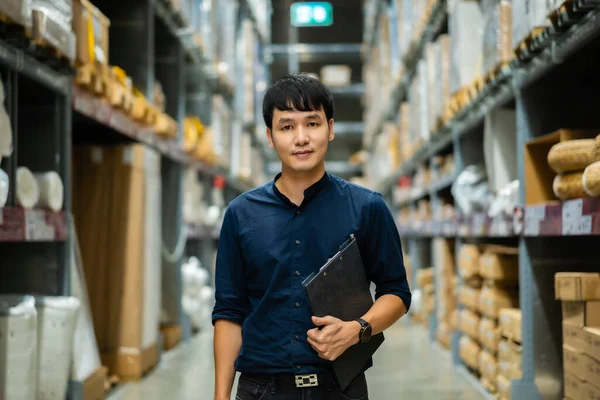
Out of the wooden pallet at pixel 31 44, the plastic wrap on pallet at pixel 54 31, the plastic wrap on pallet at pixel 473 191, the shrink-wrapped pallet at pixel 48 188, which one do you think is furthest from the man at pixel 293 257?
the plastic wrap on pallet at pixel 473 191

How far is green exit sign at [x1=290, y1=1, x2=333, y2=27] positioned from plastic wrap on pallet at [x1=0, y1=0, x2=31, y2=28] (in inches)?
586

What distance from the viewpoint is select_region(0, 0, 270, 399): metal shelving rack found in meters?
3.43

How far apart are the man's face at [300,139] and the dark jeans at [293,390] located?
1.70ft

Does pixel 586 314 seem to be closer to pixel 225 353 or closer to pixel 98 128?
pixel 225 353

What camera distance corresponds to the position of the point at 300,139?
1799 millimetres

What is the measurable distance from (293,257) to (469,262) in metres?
→ 3.60

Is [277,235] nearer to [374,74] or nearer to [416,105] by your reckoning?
[416,105]

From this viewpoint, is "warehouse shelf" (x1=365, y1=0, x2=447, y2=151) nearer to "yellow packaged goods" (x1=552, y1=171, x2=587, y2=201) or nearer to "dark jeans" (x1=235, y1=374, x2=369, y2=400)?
"yellow packaged goods" (x1=552, y1=171, x2=587, y2=201)

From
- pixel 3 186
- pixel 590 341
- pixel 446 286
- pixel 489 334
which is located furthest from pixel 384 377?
pixel 3 186

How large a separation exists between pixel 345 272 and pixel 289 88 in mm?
475

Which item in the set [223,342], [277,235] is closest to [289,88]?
[277,235]

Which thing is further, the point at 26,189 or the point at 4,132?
the point at 26,189

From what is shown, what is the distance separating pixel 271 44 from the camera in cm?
1803

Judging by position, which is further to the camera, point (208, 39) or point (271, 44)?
point (271, 44)
